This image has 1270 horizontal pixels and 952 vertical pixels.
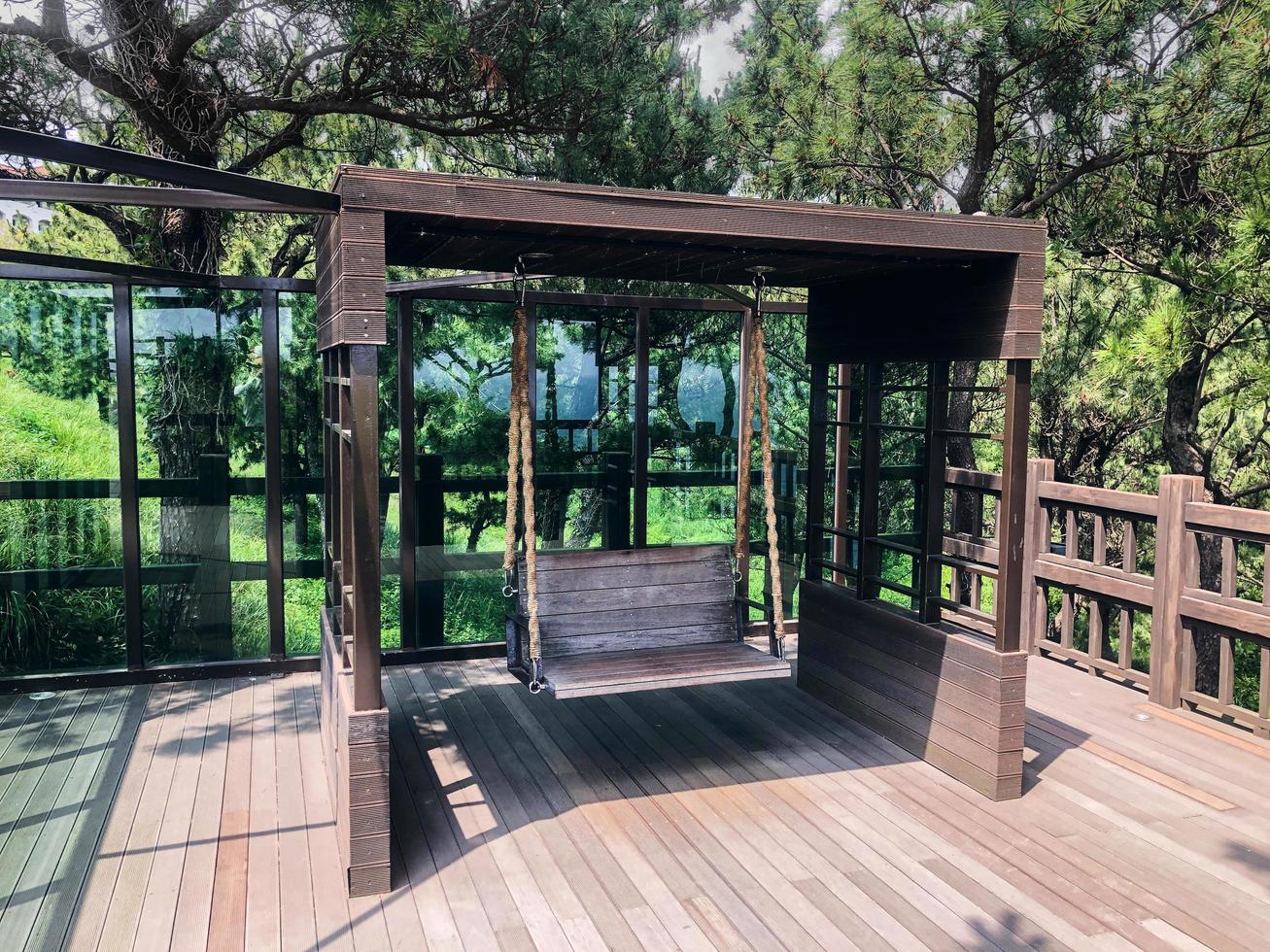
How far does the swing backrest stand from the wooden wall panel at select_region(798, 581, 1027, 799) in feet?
1.43

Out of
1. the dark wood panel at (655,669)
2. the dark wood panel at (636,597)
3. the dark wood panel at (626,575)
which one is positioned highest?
the dark wood panel at (626,575)

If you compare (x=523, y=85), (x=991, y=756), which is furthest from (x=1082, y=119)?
(x=991, y=756)

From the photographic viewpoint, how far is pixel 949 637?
11.8ft

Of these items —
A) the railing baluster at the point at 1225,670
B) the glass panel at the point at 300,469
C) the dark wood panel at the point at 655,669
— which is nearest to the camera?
the dark wood panel at the point at 655,669

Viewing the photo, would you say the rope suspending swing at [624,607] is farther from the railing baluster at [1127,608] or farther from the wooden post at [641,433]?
the railing baluster at [1127,608]

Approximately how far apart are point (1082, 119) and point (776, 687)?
142 inches

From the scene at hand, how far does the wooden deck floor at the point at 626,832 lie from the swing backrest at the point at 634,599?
1.27 feet

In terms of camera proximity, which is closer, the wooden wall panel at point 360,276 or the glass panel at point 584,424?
the wooden wall panel at point 360,276

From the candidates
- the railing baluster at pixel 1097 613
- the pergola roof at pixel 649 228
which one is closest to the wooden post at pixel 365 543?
the pergola roof at pixel 649 228

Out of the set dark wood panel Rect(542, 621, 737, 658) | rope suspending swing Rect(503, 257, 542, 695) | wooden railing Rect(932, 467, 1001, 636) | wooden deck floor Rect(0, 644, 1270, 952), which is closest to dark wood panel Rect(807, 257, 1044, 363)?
wooden railing Rect(932, 467, 1001, 636)

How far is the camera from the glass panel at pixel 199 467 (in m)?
4.65

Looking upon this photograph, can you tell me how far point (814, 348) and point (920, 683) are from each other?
4.95ft

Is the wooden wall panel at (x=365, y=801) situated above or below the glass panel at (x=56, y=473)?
below

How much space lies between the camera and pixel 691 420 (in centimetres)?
542
